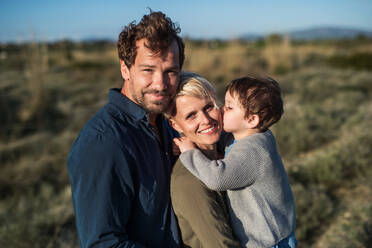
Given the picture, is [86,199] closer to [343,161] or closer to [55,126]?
[343,161]

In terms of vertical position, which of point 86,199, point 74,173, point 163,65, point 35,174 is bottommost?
point 35,174

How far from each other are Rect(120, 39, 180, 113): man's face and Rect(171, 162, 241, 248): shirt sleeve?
1.71 ft

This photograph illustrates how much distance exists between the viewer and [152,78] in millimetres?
1974

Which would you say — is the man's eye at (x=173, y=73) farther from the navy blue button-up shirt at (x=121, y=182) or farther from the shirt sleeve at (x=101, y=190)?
the shirt sleeve at (x=101, y=190)

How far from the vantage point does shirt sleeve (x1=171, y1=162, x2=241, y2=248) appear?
1637 millimetres

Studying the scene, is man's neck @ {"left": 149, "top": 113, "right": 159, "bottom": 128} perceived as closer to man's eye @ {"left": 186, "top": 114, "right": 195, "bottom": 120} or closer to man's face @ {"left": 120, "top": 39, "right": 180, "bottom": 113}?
man's face @ {"left": 120, "top": 39, "right": 180, "bottom": 113}

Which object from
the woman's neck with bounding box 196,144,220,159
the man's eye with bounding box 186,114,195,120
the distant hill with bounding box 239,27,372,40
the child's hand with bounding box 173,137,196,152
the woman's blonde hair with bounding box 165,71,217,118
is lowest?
the woman's neck with bounding box 196,144,220,159

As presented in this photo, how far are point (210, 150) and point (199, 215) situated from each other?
68 centimetres

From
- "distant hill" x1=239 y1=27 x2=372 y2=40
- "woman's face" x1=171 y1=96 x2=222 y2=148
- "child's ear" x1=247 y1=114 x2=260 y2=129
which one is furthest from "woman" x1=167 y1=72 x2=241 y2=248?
"distant hill" x1=239 y1=27 x2=372 y2=40

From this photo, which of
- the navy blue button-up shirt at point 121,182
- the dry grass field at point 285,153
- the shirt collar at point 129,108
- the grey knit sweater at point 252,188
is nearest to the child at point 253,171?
the grey knit sweater at point 252,188

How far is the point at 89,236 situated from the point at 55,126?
29.5 feet

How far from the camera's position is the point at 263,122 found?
209 centimetres

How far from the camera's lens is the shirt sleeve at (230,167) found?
1.72m

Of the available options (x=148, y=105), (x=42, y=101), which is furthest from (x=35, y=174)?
(x=148, y=105)
